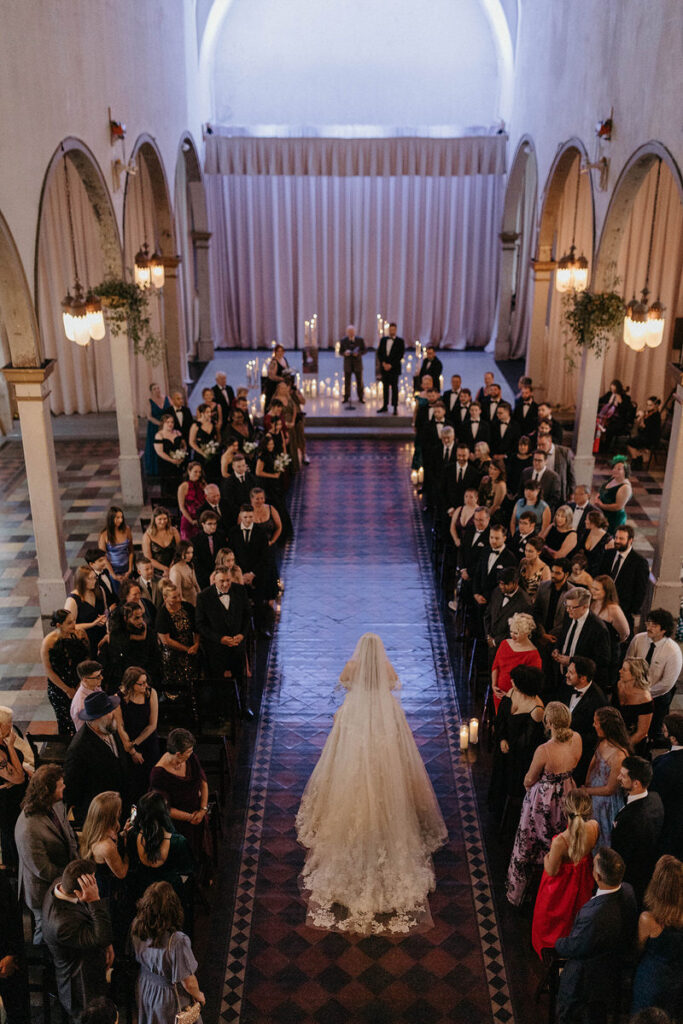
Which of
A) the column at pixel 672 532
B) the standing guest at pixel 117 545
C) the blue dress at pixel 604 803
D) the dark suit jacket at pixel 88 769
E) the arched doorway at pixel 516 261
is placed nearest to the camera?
the blue dress at pixel 604 803

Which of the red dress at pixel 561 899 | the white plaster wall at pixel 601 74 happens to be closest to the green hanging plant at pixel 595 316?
the white plaster wall at pixel 601 74

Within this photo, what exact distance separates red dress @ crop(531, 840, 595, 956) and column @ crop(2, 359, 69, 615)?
592 centimetres

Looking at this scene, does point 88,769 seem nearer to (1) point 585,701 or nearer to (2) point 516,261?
(1) point 585,701

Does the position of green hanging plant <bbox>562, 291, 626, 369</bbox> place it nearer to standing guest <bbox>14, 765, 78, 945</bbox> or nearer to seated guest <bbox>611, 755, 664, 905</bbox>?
seated guest <bbox>611, 755, 664, 905</bbox>

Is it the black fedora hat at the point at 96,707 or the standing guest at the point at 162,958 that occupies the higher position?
the black fedora hat at the point at 96,707

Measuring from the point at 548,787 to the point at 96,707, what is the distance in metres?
2.67

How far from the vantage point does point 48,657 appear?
6.75 m

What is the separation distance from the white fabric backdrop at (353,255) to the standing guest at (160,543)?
14.1 meters

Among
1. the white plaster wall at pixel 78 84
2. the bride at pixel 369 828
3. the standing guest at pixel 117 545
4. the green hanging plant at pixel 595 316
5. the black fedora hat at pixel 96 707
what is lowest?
the bride at pixel 369 828

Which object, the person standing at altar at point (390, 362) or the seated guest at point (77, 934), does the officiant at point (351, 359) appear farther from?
the seated guest at point (77, 934)

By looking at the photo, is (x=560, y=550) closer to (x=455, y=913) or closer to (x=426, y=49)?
(x=455, y=913)

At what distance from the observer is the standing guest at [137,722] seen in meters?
5.96

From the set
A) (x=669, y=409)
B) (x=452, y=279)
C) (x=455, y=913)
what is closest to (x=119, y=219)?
(x=669, y=409)

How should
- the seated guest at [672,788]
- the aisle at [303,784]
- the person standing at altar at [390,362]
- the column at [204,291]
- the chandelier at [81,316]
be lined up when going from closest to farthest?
the aisle at [303,784], the seated guest at [672,788], the chandelier at [81,316], the person standing at altar at [390,362], the column at [204,291]
